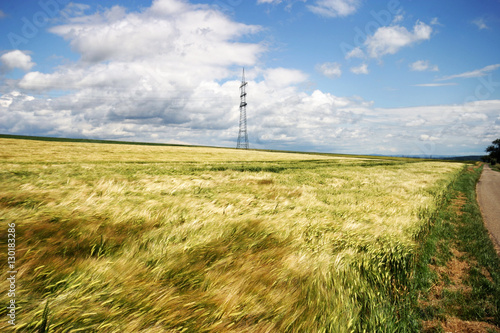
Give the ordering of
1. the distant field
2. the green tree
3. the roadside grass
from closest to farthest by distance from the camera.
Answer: the distant field, the roadside grass, the green tree

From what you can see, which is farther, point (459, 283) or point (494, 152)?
point (494, 152)

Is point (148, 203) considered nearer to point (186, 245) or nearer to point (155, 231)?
point (155, 231)

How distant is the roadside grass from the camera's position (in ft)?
8.80

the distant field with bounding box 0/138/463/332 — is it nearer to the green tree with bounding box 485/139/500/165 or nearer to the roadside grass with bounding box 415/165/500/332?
the roadside grass with bounding box 415/165/500/332

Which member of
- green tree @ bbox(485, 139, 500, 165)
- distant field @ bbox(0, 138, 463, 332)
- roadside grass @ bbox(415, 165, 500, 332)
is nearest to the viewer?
distant field @ bbox(0, 138, 463, 332)

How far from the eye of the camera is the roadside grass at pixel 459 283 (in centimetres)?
268

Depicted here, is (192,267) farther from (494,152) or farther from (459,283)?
(494,152)

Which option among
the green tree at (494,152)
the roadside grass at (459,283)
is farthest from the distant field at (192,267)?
the green tree at (494,152)

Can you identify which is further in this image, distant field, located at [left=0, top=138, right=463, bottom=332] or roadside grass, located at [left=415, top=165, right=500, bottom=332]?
roadside grass, located at [left=415, top=165, right=500, bottom=332]

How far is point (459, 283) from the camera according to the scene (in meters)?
3.68

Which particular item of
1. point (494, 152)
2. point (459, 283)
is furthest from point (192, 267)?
point (494, 152)

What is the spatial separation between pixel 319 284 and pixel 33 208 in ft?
10.8

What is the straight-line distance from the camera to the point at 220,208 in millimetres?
3691

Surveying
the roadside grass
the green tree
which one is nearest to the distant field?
the roadside grass
